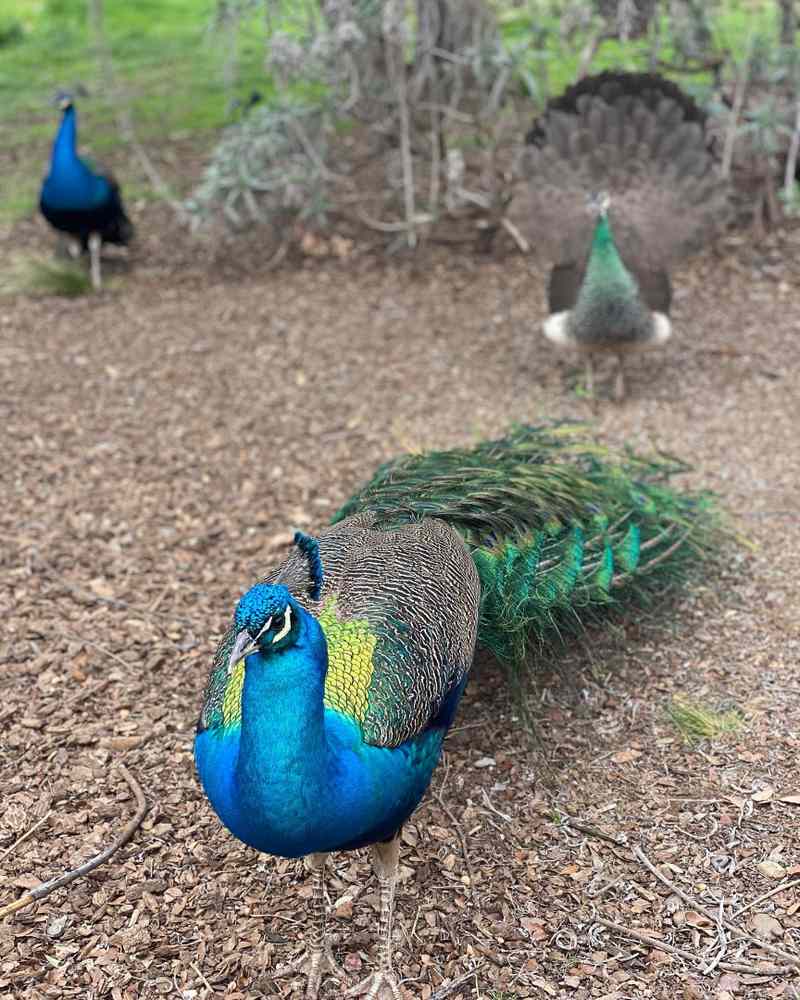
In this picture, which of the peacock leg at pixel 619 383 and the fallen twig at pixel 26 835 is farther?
the peacock leg at pixel 619 383

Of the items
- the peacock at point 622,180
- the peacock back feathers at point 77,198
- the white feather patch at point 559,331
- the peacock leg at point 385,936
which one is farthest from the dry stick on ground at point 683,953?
the peacock back feathers at point 77,198

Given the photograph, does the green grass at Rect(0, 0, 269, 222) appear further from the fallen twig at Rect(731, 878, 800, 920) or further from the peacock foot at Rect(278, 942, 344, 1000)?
the fallen twig at Rect(731, 878, 800, 920)

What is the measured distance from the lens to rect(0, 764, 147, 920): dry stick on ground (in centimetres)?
301

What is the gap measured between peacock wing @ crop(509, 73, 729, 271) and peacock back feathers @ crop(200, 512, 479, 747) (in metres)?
3.90

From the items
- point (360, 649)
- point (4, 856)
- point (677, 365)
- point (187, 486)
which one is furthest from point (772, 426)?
point (4, 856)

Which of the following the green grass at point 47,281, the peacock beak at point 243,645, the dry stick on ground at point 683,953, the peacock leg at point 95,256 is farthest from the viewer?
the peacock leg at point 95,256

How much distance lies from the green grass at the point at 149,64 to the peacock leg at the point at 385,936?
5.70m

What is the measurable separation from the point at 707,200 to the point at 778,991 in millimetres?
5070

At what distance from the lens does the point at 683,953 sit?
285cm

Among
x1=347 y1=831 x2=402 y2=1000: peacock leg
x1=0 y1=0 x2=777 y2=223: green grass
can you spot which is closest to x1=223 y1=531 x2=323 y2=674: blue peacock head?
x1=347 y1=831 x2=402 y2=1000: peacock leg

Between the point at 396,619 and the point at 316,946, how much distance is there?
35.7 inches

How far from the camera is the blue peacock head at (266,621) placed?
2.19m

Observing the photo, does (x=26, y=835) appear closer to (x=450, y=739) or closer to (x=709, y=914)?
(x=450, y=739)

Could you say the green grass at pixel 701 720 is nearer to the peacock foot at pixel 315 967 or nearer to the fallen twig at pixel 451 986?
the fallen twig at pixel 451 986
